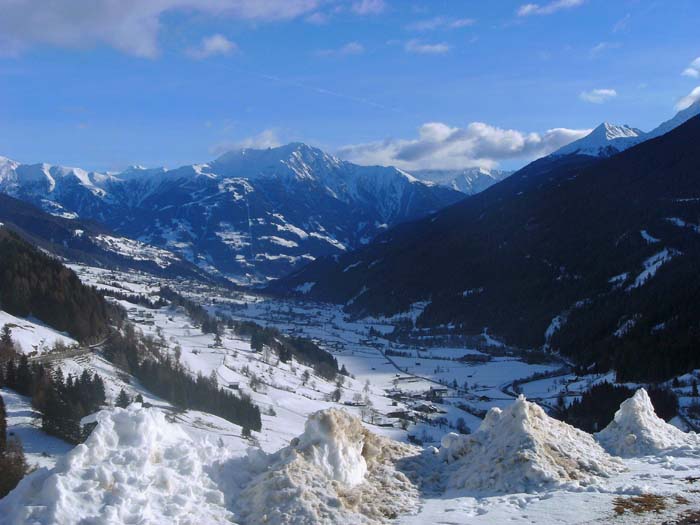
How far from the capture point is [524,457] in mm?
21281

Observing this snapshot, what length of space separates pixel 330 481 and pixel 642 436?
542 inches

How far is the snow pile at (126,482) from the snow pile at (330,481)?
1.36 m

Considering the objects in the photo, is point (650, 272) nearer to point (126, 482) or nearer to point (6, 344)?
point (6, 344)

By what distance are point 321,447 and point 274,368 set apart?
120634 mm

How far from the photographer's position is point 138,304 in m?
199

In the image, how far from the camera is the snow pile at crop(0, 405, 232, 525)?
51.9 ft

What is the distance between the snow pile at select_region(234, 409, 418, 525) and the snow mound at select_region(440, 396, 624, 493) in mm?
2285

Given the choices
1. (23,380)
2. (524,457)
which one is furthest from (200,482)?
(23,380)

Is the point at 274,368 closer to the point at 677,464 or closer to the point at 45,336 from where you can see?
the point at 45,336

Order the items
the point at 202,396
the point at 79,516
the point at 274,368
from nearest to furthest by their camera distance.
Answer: the point at 79,516 < the point at 202,396 < the point at 274,368

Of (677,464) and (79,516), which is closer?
(79,516)

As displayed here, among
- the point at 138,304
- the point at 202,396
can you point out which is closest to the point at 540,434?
the point at 202,396

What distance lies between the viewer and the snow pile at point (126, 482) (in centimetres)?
1582

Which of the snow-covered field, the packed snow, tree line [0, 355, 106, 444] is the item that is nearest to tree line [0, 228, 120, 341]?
tree line [0, 355, 106, 444]
